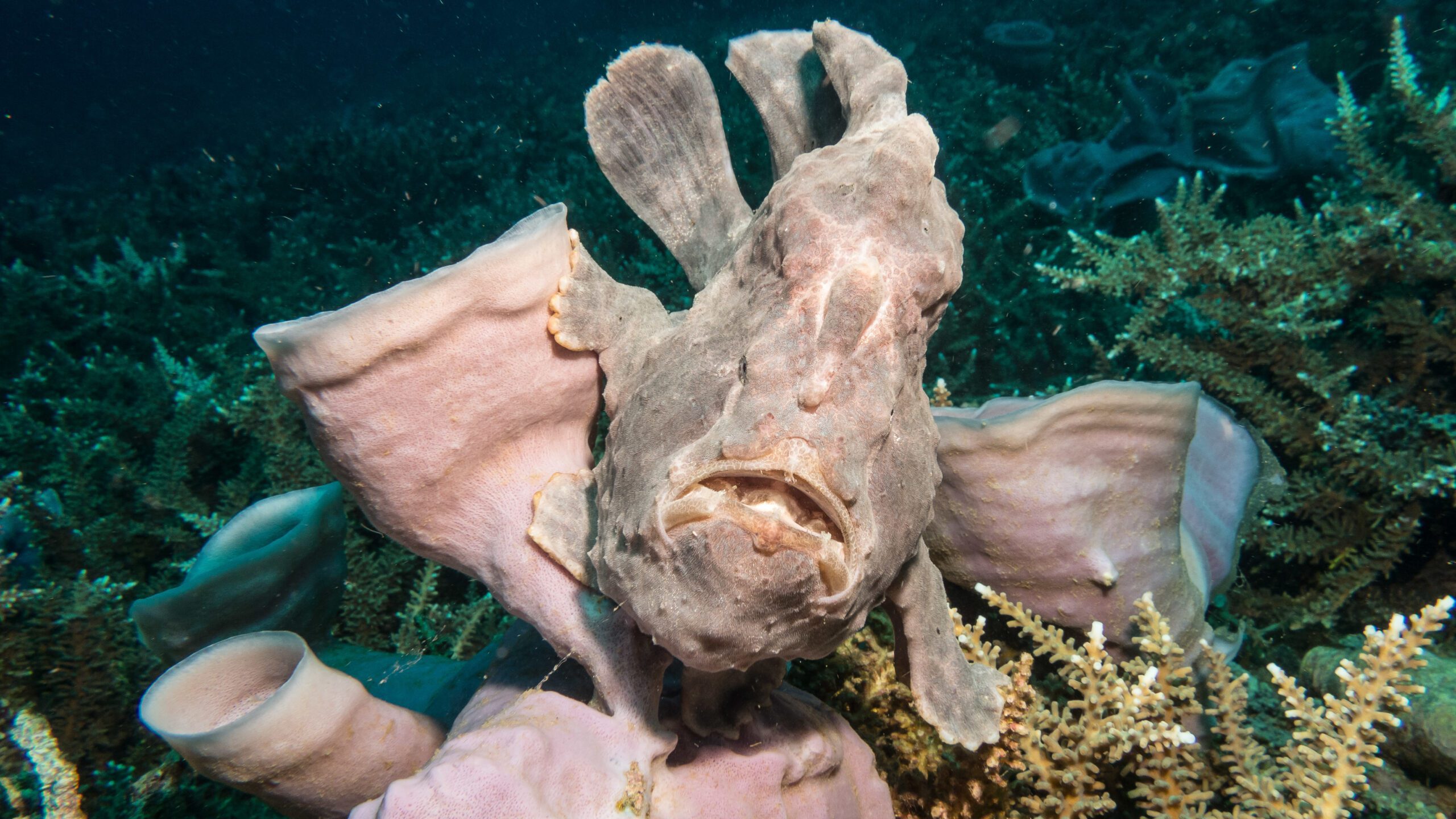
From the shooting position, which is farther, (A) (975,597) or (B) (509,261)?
(A) (975,597)

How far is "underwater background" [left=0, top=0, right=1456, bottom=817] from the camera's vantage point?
11.3ft

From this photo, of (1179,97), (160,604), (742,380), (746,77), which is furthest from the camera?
(1179,97)

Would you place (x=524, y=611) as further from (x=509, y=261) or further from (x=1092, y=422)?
(x=1092, y=422)

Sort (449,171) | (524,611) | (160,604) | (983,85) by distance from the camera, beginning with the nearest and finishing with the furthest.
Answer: (524,611) → (160,604) → (983,85) → (449,171)

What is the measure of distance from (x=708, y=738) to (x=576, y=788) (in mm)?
484

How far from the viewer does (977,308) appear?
19.3 feet

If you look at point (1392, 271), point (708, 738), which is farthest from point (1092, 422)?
point (1392, 271)

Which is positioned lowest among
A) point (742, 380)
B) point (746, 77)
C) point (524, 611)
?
point (524, 611)

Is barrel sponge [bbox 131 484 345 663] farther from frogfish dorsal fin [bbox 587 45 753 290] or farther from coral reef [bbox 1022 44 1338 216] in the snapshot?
coral reef [bbox 1022 44 1338 216]

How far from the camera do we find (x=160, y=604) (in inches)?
96.4

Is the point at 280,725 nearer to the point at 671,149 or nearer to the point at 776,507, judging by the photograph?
the point at 776,507

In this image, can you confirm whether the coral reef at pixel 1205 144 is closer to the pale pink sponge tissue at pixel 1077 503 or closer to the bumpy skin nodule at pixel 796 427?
the pale pink sponge tissue at pixel 1077 503

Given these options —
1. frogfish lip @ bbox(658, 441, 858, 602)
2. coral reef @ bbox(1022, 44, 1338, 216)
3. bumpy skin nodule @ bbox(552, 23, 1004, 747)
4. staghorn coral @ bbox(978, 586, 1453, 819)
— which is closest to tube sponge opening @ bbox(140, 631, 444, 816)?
bumpy skin nodule @ bbox(552, 23, 1004, 747)

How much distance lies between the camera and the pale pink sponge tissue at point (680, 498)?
4.85 feet
